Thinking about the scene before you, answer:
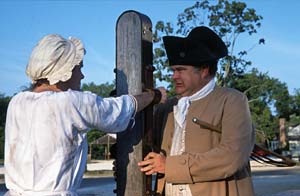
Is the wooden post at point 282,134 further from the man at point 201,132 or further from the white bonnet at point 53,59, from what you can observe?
the white bonnet at point 53,59

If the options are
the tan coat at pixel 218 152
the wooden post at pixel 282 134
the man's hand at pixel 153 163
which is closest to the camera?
the tan coat at pixel 218 152

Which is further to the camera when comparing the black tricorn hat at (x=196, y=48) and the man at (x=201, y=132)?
the black tricorn hat at (x=196, y=48)

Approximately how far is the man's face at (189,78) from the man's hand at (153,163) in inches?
15.6

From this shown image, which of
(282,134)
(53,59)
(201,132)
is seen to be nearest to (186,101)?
(201,132)

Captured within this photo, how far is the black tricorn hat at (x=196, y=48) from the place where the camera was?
8.82 feet

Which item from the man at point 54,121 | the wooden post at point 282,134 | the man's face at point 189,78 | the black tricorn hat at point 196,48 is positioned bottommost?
the man at point 54,121

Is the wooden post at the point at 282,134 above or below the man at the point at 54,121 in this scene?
above

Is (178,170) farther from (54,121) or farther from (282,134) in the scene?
(282,134)

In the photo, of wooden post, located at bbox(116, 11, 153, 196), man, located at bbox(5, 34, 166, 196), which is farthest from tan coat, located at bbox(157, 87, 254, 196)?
man, located at bbox(5, 34, 166, 196)

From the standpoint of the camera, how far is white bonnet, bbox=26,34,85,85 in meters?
2.28

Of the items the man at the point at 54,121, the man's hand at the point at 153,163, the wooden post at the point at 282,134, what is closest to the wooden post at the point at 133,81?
the man's hand at the point at 153,163

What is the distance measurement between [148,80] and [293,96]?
79.5 meters

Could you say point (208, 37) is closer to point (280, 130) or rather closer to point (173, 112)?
point (173, 112)

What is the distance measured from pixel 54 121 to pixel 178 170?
2.24 feet
